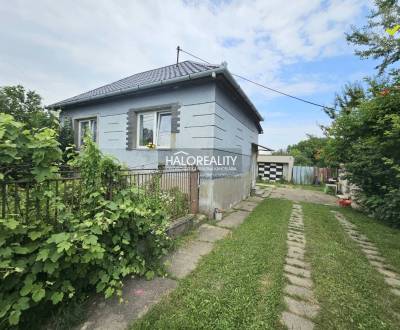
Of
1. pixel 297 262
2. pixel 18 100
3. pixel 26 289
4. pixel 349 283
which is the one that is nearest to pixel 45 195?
pixel 26 289

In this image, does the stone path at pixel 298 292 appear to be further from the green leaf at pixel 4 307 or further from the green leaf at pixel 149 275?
the green leaf at pixel 4 307

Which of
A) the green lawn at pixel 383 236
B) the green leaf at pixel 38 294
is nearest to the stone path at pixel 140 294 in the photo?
the green leaf at pixel 38 294

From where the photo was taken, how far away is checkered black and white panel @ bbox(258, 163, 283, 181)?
17931 millimetres

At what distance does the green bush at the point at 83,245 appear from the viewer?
1.43 meters

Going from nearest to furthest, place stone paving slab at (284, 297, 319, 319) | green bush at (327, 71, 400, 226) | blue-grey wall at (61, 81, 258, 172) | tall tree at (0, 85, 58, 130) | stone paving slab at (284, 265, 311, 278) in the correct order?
1. stone paving slab at (284, 297, 319, 319)
2. stone paving slab at (284, 265, 311, 278)
3. blue-grey wall at (61, 81, 258, 172)
4. green bush at (327, 71, 400, 226)
5. tall tree at (0, 85, 58, 130)

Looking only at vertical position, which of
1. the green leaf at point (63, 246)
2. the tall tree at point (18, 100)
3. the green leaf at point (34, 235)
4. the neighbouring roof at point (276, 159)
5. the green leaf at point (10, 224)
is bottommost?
the green leaf at point (63, 246)

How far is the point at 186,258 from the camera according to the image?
2990 mm

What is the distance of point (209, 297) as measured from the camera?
208cm

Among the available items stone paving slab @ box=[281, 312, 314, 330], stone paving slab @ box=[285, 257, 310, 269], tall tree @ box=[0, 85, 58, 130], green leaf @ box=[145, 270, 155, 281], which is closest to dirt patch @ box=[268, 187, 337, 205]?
stone paving slab @ box=[285, 257, 310, 269]

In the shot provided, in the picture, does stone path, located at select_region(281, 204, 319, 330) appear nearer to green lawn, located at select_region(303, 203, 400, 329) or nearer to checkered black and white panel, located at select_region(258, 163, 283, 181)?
green lawn, located at select_region(303, 203, 400, 329)

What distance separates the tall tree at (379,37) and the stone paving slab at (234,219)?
8659 mm

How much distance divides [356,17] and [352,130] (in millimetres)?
4403

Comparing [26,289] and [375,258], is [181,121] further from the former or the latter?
[375,258]

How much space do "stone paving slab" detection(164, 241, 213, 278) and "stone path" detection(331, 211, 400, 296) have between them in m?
2.62
